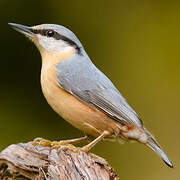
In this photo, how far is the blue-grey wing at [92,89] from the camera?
15.1 ft

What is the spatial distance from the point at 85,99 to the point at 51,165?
0.98 metres

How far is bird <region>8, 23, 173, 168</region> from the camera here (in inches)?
180

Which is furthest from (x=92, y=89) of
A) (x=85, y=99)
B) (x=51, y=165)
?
(x=51, y=165)

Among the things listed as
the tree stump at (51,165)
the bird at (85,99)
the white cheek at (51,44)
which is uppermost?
the white cheek at (51,44)

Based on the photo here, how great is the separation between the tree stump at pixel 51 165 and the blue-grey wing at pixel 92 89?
0.58 meters

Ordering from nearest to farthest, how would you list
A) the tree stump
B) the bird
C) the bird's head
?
the tree stump < the bird < the bird's head

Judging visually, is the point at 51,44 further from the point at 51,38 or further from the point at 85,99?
the point at 85,99

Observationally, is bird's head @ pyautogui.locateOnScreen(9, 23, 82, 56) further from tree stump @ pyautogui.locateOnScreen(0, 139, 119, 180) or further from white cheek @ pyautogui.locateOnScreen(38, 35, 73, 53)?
tree stump @ pyautogui.locateOnScreen(0, 139, 119, 180)

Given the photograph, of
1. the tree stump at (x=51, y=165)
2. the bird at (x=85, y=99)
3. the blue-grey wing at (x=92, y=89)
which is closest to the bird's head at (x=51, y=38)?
the bird at (x=85, y=99)

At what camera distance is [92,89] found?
477 cm

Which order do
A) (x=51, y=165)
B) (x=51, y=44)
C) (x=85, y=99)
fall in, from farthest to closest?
(x=51, y=44)
(x=85, y=99)
(x=51, y=165)

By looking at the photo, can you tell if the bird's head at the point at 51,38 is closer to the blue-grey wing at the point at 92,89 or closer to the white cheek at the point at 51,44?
the white cheek at the point at 51,44

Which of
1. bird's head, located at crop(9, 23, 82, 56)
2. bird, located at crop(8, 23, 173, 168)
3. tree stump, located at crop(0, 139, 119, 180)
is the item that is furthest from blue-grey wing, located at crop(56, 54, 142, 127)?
tree stump, located at crop(0, 139, 119, 180)

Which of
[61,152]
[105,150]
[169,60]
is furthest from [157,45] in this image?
[61,152]
